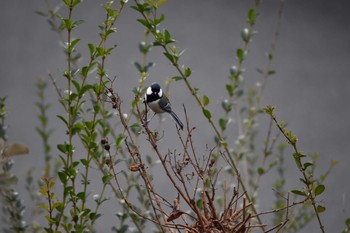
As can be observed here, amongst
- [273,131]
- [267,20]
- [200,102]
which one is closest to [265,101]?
[273,131]

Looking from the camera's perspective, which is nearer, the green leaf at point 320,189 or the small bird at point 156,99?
the green leaf at point 320,189

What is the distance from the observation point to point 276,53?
3768 mm

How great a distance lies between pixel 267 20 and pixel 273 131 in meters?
0.70

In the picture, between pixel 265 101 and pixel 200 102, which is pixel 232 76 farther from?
pixel 265 101

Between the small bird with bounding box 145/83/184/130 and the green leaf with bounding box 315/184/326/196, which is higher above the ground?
the small bird with bounding box 145/83/184/130

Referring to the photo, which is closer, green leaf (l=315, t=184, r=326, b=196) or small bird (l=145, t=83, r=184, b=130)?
green leaf (l=315, t=184, r=326, b=196)

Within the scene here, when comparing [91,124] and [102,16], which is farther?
[102,16]

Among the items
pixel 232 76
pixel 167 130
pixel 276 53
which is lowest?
pixel 232 76

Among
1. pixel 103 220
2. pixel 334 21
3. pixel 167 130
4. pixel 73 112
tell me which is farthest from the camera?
pixel 334 21

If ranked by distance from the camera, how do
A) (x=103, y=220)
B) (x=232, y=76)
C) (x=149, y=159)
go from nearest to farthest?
(x=232, y=76) → (x=149, y=159) → (x=103, y=220)

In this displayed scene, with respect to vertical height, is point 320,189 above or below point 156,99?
below

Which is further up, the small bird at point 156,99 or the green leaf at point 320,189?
the small bird at point 156,99

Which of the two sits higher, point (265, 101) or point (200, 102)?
point (265, 101)

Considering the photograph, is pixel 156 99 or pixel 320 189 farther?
pixel 156 99
